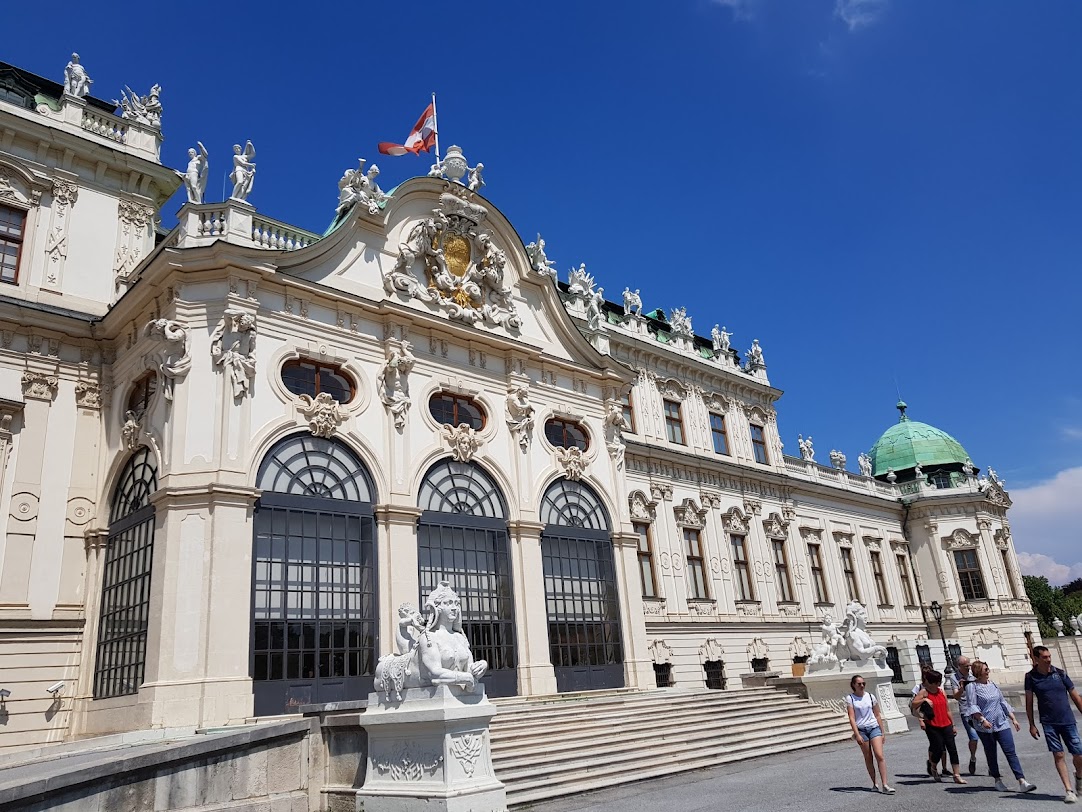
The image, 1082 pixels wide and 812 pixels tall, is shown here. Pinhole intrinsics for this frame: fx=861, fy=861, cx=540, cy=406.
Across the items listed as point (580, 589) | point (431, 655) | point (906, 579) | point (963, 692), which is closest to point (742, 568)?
point (580, 589)

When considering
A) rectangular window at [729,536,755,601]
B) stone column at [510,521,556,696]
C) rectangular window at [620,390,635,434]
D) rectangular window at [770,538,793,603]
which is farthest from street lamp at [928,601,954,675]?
stone column at [510,521,556,696]

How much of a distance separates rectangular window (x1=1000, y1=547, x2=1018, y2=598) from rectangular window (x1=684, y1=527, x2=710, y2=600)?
73.6 feet

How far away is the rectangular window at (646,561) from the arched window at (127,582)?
1656 centimetres

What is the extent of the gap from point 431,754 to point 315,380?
1056 centimetres

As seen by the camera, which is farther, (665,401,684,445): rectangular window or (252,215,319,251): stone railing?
(665,401,684,445): rectangular window

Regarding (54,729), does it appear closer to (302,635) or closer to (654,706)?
(302,635)

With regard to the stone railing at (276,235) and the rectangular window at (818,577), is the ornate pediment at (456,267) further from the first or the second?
the rectangular window at (818,577)

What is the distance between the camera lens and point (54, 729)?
17.8 m

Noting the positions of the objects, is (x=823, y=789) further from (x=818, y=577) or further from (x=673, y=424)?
(x=818, y=577)

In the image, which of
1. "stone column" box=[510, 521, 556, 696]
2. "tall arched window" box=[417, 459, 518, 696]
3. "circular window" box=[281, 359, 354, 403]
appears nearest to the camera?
"circular window" box=[281, 359, 354, 403]

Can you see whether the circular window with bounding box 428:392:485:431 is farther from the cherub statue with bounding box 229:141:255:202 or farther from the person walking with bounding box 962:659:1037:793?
the person walking with bounding box 962:659:1037:793

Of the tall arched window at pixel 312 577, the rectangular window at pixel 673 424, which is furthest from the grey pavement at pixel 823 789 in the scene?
the rectangular window at pixel 673 424

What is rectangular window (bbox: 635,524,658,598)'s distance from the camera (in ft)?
97.8

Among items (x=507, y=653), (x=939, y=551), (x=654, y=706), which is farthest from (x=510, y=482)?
(x=939, y=551)
